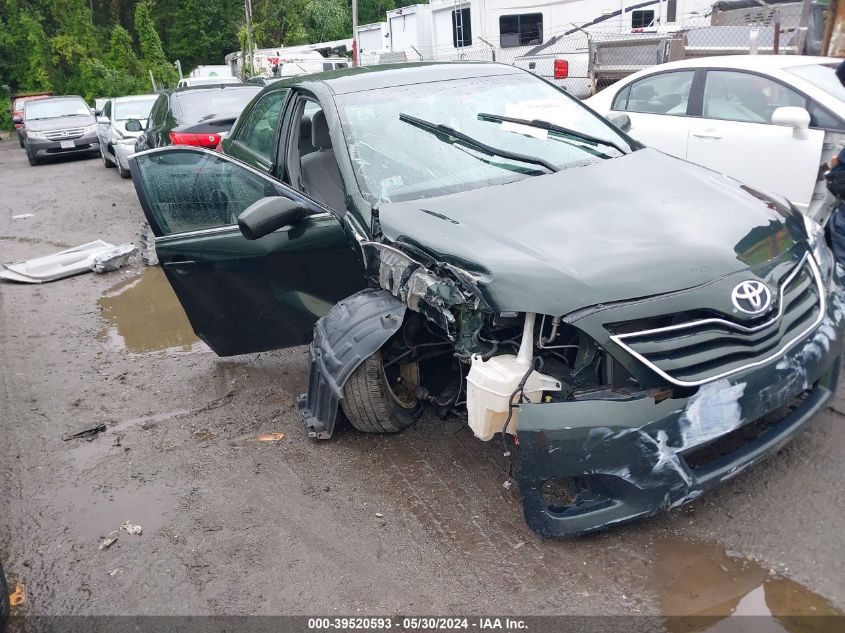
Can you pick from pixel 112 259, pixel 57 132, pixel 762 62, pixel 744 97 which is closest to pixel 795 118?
pixel 744 97

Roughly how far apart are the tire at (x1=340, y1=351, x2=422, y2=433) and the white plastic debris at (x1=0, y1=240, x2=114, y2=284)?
5.17 metres

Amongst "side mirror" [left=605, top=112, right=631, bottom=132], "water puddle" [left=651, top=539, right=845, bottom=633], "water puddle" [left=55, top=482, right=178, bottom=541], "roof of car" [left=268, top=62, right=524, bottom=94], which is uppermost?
"roof of car" [left=268, top=62, right=524, bottom=94]

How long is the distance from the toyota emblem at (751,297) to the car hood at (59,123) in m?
18.4

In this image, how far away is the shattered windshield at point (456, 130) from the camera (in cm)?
370

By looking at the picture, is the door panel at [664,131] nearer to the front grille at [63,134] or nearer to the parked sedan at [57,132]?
the parked sedan at [57,132]

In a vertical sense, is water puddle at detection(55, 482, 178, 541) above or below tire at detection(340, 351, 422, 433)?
below

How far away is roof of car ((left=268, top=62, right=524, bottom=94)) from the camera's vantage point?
427 cm

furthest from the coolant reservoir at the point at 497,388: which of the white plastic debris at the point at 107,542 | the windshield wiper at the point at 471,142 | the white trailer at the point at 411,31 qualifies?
the white trailer at the point at 411,31

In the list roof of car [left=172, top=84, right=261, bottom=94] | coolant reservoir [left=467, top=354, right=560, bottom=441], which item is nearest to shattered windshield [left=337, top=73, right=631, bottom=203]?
coolant reservoir [left=467, top=354, right=560, bottom=441]

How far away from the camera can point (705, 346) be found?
8.70ft

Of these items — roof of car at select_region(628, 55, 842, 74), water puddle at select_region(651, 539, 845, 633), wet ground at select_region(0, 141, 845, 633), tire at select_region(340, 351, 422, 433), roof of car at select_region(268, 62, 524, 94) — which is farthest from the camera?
roof of car at select_region(628, 55, 842, 74)

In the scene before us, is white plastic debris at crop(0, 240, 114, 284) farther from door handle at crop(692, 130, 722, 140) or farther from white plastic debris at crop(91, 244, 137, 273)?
door handle at crop(692, 130, 722, 140)

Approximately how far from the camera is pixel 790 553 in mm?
2715

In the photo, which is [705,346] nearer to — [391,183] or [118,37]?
[391,183]
